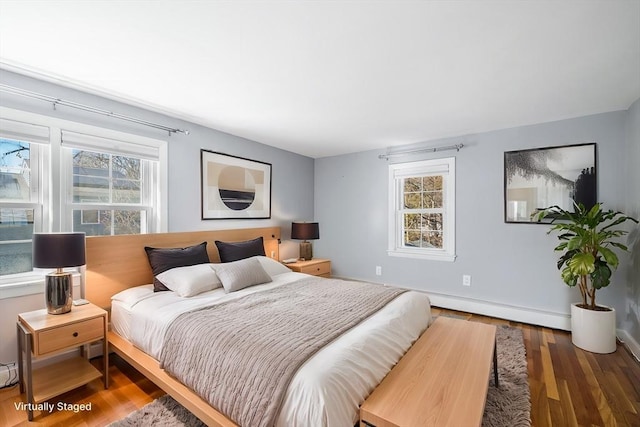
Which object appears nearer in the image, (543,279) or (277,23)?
(277,23)

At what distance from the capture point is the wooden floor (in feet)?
5.93

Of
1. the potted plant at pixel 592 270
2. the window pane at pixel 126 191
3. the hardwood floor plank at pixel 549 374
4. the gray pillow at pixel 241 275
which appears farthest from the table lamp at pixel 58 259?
the potted plant at pixel 592 270

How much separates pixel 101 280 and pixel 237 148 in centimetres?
208

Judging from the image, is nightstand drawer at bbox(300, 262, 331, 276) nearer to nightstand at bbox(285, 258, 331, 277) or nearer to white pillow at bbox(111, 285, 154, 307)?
nightstand at bbox(285, 258, 331, 277)

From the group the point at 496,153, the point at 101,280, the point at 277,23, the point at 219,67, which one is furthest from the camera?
the point at 496,153

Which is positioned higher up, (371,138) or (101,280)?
(371,138)

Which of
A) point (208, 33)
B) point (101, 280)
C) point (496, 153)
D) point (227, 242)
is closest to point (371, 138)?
point (496, 153)

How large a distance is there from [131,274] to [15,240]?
0.83m

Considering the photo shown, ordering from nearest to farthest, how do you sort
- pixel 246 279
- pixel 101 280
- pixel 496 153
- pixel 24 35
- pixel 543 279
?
pixel 24 35
pixel 101 280
pixel 246 279
pixel 543 279
pixel 496 153

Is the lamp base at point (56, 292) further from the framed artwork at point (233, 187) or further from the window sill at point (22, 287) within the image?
the framed artwork at point (233, 187)

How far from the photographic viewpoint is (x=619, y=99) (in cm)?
262

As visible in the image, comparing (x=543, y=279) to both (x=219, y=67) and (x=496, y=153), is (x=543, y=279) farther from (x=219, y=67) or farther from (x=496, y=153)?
(x=219, y=67)

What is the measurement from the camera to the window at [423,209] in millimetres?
3854

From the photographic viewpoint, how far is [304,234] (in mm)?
4270
